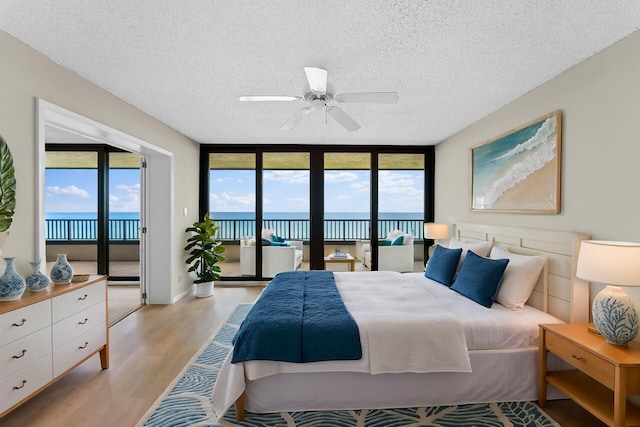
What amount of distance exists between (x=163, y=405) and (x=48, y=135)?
504 centimetres

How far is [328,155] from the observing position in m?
5.93

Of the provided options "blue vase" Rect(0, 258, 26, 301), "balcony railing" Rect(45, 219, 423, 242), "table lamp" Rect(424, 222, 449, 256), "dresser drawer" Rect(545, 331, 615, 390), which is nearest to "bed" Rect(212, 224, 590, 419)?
"dresser drawer" Rect(545, 331, 615, 390)

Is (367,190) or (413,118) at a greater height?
(413,118)

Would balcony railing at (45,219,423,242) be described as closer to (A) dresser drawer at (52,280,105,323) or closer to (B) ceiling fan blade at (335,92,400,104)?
(A) dresser drawer at (52,280,105,323)

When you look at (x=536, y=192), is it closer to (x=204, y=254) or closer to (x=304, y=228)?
(x=204, y=254)

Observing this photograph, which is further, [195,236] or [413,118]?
[195,236]

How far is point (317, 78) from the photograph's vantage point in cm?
245

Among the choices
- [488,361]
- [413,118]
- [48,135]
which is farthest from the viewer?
[48,135]

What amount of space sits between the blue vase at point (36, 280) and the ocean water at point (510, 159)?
4082mm

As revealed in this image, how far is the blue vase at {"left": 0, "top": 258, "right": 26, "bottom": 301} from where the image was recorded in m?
1.99

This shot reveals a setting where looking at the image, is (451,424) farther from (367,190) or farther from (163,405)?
(367,190)

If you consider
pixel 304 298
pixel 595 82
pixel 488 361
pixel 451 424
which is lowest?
pixel 451 424

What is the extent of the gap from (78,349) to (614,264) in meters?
3.62

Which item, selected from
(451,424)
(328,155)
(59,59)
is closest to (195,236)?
(328,155)
